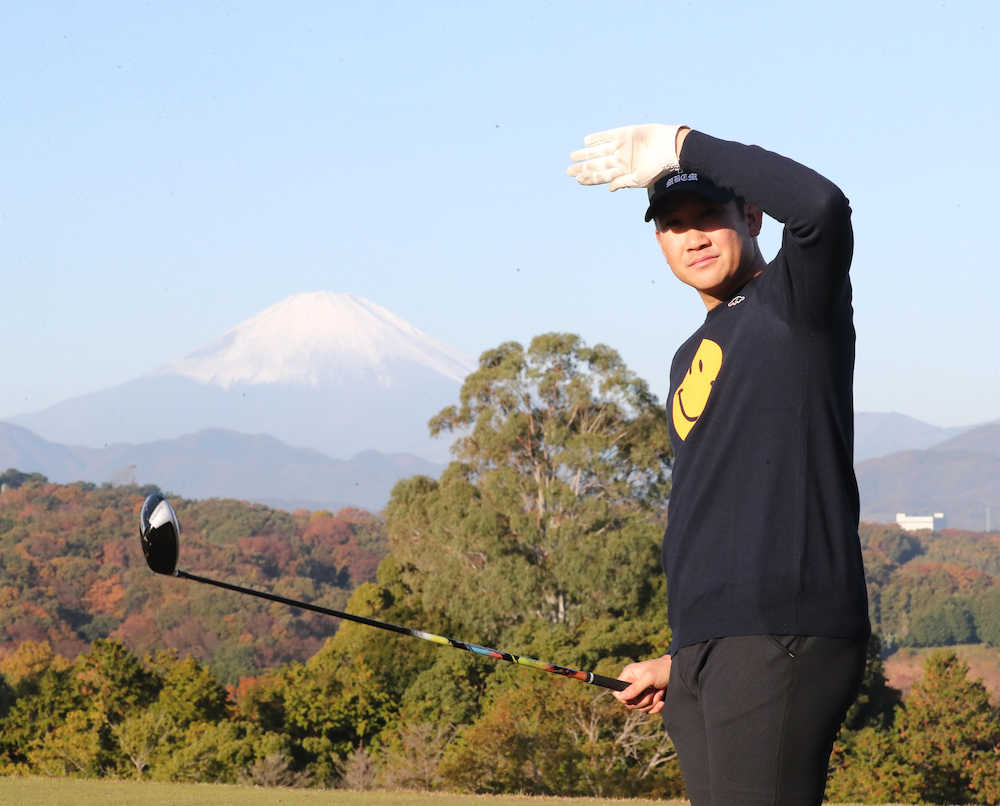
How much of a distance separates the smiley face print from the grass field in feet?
27.7

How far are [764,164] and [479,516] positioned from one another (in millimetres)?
32126

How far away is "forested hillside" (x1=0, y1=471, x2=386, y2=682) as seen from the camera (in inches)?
2068

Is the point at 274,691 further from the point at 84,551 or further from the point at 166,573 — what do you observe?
the point at 84,551

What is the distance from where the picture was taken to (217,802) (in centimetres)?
1019

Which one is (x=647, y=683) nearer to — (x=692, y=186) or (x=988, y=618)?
(x=692, y=186)

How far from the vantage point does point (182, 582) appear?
177ft

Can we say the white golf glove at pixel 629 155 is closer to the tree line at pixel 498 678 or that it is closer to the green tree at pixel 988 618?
the tree line at pixel 498 678

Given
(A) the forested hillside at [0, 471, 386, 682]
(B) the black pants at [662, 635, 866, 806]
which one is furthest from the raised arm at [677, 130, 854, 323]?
(A) the forested hillside at [0, 471, 386, 682]

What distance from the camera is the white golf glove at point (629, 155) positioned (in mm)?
2301

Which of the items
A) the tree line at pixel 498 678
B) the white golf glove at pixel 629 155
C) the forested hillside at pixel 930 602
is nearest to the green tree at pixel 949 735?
the tree line at pixel 498 678

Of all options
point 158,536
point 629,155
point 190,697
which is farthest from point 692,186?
point 190,697

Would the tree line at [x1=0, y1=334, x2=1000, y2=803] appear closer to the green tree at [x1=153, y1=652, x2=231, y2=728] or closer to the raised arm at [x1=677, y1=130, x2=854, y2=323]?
the green tree at [x1=153, y1=652, x2=231, y2=728]

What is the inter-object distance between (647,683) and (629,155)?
106 cm

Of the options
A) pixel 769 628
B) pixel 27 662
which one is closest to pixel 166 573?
pixel 769 628
